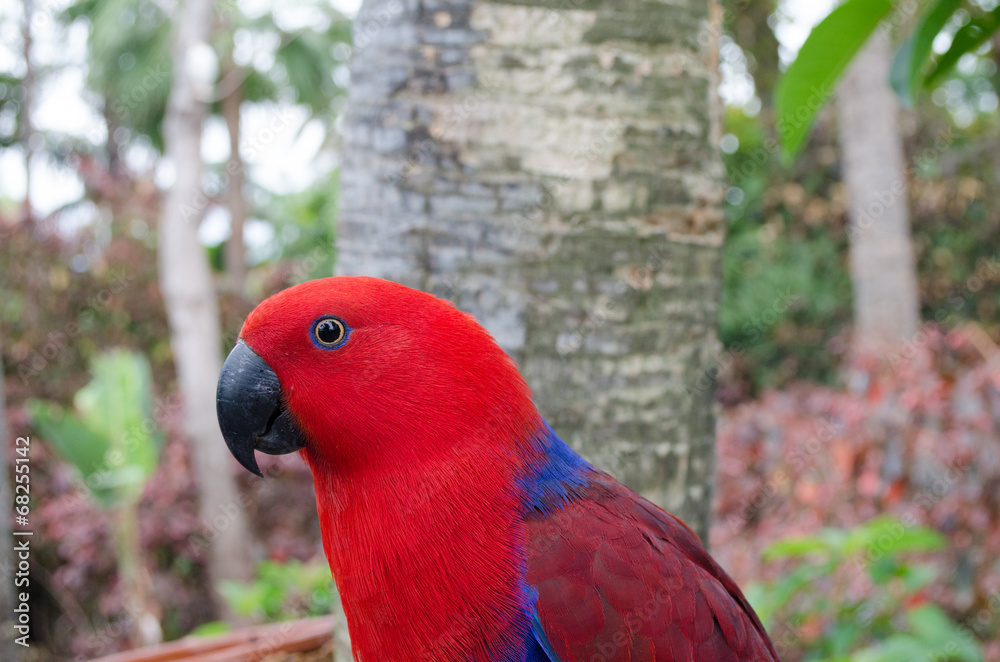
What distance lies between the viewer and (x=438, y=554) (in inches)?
44.6

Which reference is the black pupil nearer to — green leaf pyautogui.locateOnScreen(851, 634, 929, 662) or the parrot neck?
the parrot neck

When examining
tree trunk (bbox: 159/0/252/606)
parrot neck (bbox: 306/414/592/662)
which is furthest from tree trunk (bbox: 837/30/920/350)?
parrot neck (bbox: 306/414/592/662)

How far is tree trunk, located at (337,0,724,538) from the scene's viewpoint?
1.62 metres

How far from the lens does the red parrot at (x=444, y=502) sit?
3.71 feet

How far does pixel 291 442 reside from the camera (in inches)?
49.1

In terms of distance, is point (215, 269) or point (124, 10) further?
point (215, 269)

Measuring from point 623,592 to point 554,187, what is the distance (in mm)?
856

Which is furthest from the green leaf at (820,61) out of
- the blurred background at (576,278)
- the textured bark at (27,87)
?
→ the textured bark at (27,87)

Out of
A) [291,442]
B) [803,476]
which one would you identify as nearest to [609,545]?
[291,442]

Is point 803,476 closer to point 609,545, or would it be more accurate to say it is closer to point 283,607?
point 283,607

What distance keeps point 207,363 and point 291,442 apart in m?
5.40

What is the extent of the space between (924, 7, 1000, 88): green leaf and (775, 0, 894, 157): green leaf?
0.25 meters

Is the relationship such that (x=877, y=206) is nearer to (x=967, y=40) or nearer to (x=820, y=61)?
(x=967, y=40)

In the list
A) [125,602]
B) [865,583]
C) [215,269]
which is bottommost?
[125,602]
